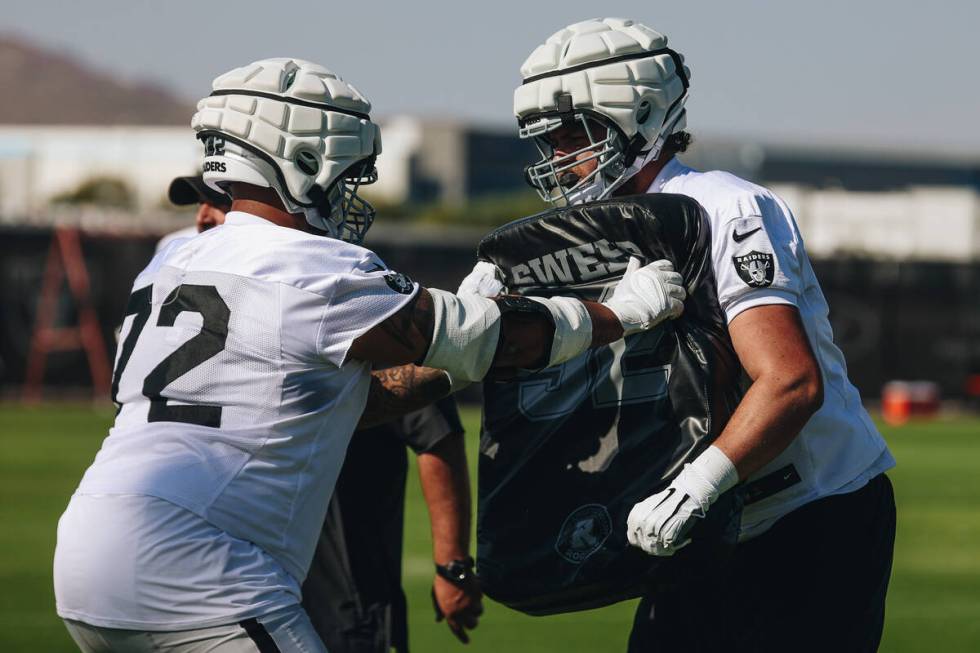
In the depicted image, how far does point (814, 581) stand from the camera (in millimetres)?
3900

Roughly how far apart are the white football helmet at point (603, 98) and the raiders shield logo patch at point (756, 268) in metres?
0.57

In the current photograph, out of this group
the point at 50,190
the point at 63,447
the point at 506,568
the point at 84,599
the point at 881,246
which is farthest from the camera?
the point at 50,190

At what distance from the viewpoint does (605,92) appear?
13.1 feet

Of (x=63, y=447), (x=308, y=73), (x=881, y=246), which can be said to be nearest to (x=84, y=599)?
(x=308, y=73)

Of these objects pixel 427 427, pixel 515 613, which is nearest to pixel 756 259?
pixel 427 427

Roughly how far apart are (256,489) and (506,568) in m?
0.84

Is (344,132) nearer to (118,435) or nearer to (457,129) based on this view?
(118,435)

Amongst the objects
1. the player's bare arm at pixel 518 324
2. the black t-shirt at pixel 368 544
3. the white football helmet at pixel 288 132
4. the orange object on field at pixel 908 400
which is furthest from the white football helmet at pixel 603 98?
the orange object on field at pixel 908 400

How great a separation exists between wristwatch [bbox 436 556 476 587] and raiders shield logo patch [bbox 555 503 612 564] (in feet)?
4.55

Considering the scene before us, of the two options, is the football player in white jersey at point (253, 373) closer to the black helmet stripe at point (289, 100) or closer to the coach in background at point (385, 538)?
the black helmet stripe at point (289, 100)

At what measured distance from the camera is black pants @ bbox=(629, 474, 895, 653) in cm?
389

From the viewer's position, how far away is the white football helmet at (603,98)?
3.99 meters

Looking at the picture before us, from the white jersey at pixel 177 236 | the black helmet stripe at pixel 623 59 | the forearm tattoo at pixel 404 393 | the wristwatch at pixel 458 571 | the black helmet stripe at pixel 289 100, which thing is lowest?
the wristwatch at pixel 458 571

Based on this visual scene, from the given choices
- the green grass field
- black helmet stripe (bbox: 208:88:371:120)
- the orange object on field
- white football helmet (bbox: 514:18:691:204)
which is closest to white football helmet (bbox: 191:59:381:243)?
black helmet stripe (bbox: 208:88:371:120)
